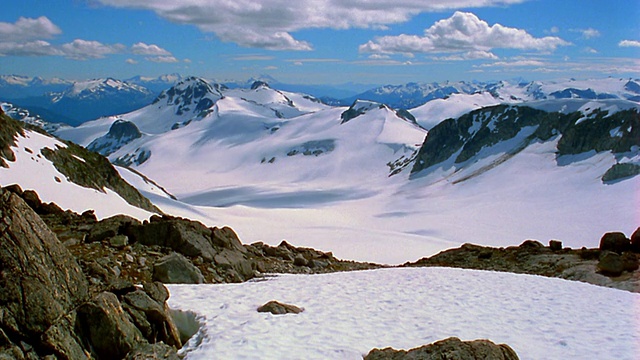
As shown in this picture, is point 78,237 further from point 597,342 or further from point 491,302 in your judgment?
point 597,342

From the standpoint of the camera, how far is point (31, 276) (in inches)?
331

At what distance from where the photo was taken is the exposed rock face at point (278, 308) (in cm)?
1255

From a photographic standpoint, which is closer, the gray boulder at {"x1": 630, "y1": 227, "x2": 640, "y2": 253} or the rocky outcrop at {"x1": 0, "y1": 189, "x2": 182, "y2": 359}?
the rocky outcrop at {"x1": 0, "y1": 189, "x2": 182, "y2": 359}

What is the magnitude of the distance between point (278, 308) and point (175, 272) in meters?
4.84

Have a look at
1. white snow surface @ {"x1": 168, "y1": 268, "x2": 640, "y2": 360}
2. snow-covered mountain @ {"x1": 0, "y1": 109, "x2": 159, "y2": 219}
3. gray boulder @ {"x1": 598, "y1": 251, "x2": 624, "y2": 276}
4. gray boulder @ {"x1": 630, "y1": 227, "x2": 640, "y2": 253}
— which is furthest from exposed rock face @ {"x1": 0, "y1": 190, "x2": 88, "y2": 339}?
snow-covered mountain @ {"x1": 0, "y1": 109, "x2": 159, "y2": 219}

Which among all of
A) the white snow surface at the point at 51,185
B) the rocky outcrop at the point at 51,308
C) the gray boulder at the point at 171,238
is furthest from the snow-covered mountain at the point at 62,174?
the rocky outcrop at the point at 51,308

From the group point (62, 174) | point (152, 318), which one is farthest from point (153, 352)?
point (62, 174)

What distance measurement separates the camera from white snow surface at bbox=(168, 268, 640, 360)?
10516mm

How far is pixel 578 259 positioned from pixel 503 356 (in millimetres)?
18107

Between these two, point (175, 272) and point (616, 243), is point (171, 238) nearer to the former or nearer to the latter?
point (175, 272)

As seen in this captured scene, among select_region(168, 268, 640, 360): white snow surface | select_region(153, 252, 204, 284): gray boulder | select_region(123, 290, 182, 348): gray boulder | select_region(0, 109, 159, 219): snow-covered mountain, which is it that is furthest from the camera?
select_region(0, 109, 159, 219): snow-covered mountain

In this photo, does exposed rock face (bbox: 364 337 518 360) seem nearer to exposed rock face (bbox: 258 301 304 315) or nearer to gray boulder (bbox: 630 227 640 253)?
exposed rock face (bbox: 258 301 304 315)

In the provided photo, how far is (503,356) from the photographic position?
8492 mm

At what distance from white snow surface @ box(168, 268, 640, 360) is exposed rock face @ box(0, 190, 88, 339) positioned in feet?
8.82
